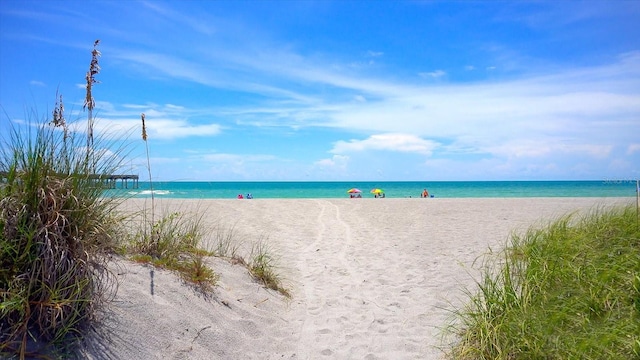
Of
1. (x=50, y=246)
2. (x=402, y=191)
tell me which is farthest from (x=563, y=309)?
(x=402, y=191)

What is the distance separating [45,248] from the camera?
3.50m

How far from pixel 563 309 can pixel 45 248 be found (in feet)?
15.1

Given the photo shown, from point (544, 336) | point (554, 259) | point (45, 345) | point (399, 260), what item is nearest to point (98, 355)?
point (45, 345)

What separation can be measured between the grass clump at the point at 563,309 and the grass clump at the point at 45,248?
11.8 ft

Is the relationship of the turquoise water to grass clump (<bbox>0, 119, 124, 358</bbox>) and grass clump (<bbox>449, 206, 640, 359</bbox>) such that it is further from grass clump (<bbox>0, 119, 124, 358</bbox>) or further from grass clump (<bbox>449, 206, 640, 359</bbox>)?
grass clump (<bbox>449, 206, 640, 359</bbox>)

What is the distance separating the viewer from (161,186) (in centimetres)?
612

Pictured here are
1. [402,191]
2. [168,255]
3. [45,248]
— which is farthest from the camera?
[402,191]

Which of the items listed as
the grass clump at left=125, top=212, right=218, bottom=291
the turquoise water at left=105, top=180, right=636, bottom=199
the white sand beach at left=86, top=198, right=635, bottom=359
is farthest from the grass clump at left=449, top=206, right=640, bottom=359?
the turquoise water at left=105, top=180, right=636, bottom=199

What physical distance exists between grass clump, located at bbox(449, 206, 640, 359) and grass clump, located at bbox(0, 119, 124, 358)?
3.59 metres

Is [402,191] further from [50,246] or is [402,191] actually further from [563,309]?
[50,246]

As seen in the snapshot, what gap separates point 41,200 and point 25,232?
27cm

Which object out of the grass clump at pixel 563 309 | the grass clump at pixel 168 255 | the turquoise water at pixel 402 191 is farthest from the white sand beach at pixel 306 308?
the turquoise water at pixel 402 191

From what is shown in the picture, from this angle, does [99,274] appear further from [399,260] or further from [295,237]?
[295,237]

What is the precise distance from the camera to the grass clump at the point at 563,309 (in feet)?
12.2
